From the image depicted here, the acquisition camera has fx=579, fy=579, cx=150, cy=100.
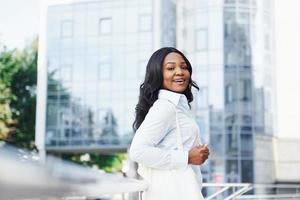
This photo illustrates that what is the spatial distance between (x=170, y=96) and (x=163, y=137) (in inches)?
1.7

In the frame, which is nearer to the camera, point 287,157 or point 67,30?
point 287,157

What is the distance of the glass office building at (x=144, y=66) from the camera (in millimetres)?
9547

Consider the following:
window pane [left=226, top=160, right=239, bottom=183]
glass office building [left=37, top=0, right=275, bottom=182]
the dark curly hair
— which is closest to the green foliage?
glass office building [left=37, top=0, right=275, bottom=182]

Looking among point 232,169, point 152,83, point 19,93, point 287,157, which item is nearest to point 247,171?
point 232,169

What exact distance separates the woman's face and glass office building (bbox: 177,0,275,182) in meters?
→ 8.80

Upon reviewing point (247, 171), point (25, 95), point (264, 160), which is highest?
point (25, 95)

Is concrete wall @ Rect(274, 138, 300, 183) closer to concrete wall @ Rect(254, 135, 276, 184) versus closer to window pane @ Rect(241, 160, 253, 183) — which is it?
concrete wall @ Rect(254, 135, 276, 184)

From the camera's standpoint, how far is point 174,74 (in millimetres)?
625

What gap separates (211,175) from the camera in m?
9.61

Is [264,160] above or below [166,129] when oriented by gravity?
below

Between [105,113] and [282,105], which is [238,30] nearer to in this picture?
[282,105]

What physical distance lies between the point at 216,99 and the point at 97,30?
3.44 m

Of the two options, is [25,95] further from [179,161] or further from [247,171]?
[179,161]

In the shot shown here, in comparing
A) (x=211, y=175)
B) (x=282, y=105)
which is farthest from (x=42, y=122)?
(x=282, y=105)
